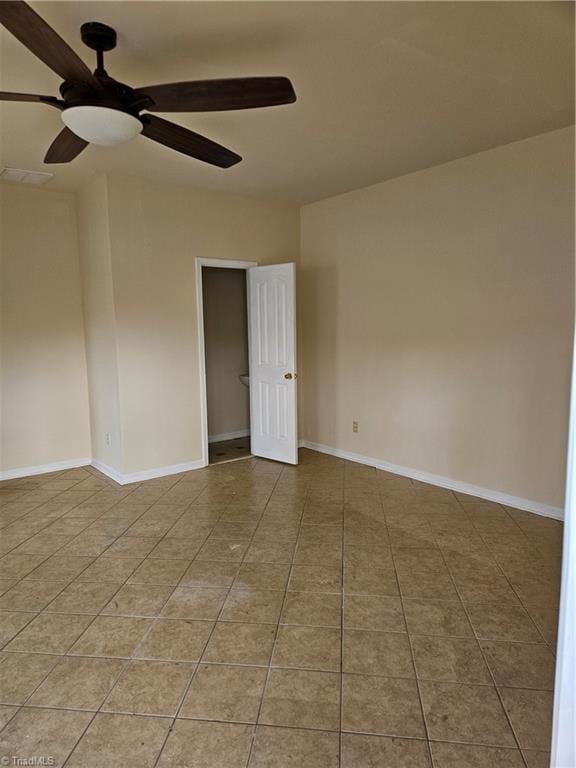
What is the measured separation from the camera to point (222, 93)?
186 cm

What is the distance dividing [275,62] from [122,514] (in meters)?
3.12

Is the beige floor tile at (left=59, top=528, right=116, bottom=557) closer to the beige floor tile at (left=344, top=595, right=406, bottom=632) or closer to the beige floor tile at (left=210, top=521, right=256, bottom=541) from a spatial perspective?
the beige floor tile at (left=210, top=521, right=256, bottom=541)

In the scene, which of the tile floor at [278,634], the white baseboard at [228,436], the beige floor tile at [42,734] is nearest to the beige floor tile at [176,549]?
the tile floor at [278,634]

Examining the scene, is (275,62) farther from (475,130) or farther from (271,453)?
(271,453)

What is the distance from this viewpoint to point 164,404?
4.39m

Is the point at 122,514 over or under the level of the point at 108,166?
under

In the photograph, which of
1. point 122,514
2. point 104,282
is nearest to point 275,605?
point 122,514

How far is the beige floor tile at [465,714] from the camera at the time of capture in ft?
5.39

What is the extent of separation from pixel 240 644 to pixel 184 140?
244 cm

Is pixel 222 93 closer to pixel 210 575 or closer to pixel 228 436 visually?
pixel 210 575

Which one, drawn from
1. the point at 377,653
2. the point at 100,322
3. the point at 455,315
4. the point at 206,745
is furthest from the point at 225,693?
the point at 100,322

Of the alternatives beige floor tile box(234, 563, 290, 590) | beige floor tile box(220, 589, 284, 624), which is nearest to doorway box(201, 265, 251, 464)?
beige floor tile box(234, 563, 290, 590)

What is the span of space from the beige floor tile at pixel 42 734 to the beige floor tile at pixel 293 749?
2.13 feet

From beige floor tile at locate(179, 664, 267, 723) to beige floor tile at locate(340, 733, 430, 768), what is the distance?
358 mm
